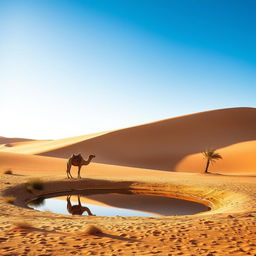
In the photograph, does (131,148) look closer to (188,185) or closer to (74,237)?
(188,185)

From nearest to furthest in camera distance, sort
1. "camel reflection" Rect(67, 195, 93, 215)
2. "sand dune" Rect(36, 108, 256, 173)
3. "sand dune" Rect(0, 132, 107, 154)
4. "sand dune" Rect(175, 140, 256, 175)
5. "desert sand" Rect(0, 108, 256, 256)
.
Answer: "desert sand" Rect(0, 108, 256, 256) < "camel reflection" Rect(67, 195, 93, 215) < "sand dune" Rect(175, 140, 256, 175) < "sand dune" Rect(36, 108, 256, 173) < "sand dune" Rect(0, 132, 107, 154)

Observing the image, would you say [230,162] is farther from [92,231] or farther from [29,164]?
[92,231]

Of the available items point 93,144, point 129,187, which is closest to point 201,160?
point 93,144

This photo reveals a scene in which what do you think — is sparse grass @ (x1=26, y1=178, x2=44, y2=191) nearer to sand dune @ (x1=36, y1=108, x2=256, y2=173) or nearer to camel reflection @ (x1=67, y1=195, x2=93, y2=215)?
camel reflection @ (x1=67, y1=195, x2=93, y2=215)

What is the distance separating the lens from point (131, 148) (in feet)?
171

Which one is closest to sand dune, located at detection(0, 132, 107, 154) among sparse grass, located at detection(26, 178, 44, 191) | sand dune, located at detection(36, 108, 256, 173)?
sand dune, located at detection(36, 108, 256, 173)

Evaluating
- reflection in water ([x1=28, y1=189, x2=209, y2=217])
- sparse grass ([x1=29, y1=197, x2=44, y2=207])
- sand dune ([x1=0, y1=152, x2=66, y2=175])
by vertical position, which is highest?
sand dune ([x1=0, y1=152, x2=66, y2=175])

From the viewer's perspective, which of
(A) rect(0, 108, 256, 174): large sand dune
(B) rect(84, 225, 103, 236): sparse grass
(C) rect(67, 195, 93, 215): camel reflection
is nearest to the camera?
(B) rect(84, 225, 103, 236): sparse grass

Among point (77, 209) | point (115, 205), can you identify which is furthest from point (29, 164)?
point (77, 209)

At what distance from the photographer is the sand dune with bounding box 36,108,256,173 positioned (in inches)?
1836

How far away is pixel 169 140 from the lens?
2144 inches

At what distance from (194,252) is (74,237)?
268cm

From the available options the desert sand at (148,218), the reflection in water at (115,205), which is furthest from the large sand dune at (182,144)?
the reflection in water at (115,205)

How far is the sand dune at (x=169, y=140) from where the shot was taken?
4662cm
